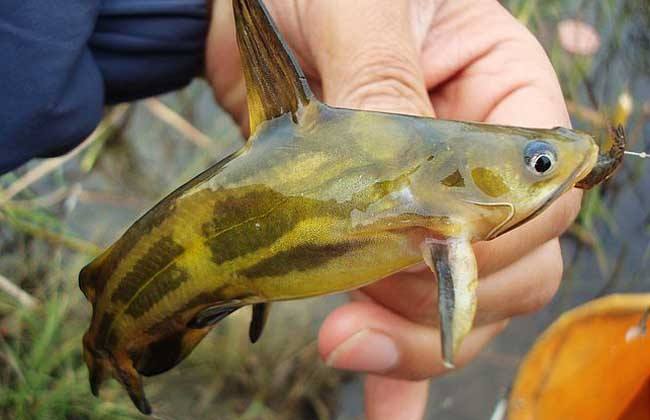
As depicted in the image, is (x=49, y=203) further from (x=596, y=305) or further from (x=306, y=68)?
(x=596, y=305)

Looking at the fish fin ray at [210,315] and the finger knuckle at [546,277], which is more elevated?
the fish fin ray at [210,315]

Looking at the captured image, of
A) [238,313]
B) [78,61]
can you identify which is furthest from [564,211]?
[238,313]

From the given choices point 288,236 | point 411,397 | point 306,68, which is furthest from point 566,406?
point 288,236

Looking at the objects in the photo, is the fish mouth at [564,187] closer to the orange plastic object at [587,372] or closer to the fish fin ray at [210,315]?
the fish fin ray at [210,315]

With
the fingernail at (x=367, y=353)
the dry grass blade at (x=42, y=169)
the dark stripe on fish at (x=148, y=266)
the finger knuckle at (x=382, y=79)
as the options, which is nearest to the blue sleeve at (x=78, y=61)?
the dry grass blade at (x=42, y=169)

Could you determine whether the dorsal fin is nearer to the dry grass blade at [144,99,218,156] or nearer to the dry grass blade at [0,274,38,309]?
the dry grass blade at [0,274,38,309]

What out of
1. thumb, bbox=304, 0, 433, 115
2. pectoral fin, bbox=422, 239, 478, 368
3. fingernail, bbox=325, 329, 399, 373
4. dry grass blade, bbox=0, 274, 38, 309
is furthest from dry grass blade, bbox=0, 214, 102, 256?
pectoral fin, bbox=422, 239, 478, 368
